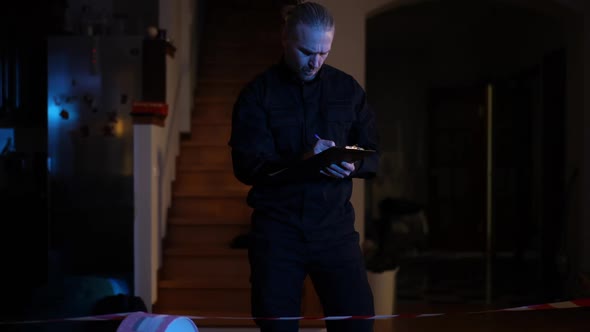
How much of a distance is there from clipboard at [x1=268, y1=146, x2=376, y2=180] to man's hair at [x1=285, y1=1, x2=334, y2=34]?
0.36 meters

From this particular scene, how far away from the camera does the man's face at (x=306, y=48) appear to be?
2012mm

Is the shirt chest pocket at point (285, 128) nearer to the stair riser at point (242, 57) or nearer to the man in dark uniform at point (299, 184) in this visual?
the man in dark uniform at point (299, 184)

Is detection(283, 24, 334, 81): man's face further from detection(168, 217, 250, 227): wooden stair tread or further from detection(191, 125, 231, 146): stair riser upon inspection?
detection(191, 125, 231, 146): stair riser

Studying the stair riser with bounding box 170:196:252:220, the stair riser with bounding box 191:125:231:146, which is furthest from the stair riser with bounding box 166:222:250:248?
the stair riser with bounding box 191:125:231:146

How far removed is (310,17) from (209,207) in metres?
3.83

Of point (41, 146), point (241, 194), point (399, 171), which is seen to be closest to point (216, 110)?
point (241, 194)

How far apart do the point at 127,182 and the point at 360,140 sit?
3436 mm

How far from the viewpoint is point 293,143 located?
212 cm

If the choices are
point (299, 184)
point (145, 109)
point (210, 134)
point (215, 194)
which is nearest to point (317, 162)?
point (299, 184)

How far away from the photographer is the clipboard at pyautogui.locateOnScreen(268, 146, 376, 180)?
194 centimetres

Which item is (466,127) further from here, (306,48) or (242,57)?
(306,48)

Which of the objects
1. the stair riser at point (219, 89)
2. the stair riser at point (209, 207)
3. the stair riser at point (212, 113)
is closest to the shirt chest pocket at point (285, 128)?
the stair riser at point (209, 207)

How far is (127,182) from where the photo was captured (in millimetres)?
5312

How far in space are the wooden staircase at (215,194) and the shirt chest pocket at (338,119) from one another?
2531 millimetres
